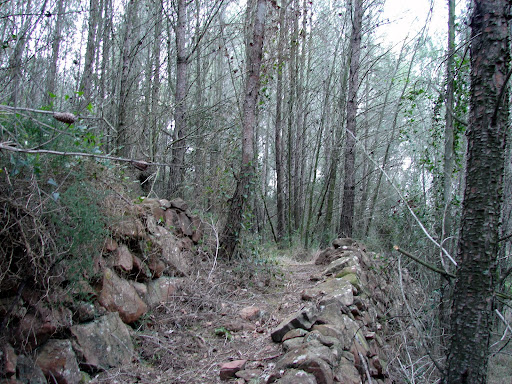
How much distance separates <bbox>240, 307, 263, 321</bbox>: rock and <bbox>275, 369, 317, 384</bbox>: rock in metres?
1.47

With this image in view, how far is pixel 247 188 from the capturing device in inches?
223

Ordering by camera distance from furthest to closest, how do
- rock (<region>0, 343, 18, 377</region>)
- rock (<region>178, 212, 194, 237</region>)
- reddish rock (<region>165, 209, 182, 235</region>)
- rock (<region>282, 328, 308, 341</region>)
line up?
rock (<region>178, 212, 194, 237</region>) → reddish rock (<region>165, 209, 182, 235</region>) → rock (<region>282, 328, 308, 341</region>) → rock (<region>0, 343, 18, 377</region>)

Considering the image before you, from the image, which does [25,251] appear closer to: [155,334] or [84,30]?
[155,334]

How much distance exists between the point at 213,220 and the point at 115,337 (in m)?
2.72

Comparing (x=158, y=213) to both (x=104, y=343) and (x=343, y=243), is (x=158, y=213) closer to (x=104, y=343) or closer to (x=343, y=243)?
(x=104, y=343)

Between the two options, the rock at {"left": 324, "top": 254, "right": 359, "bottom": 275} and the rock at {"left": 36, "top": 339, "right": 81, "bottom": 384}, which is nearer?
the rock at {"left": 36, "top": 339, "right": 81, "bottom": 384}

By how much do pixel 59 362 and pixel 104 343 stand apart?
42cm

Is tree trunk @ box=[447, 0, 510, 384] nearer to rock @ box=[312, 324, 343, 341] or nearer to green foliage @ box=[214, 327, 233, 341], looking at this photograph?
rock @ box=[312, 324, 343, 341]

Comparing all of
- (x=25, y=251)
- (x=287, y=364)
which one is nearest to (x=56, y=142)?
(x=25, y=251)

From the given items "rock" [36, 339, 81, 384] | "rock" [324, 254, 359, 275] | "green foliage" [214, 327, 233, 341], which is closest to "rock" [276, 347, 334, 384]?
"green foliage" [214, 327, 233, 341]

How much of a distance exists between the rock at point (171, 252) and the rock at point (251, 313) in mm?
939

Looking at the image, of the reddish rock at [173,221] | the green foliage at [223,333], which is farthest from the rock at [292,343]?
the reddish rock at [173,221]

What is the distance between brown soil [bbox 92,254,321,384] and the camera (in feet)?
9.69

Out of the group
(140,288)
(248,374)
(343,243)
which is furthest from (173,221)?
(343,243)
